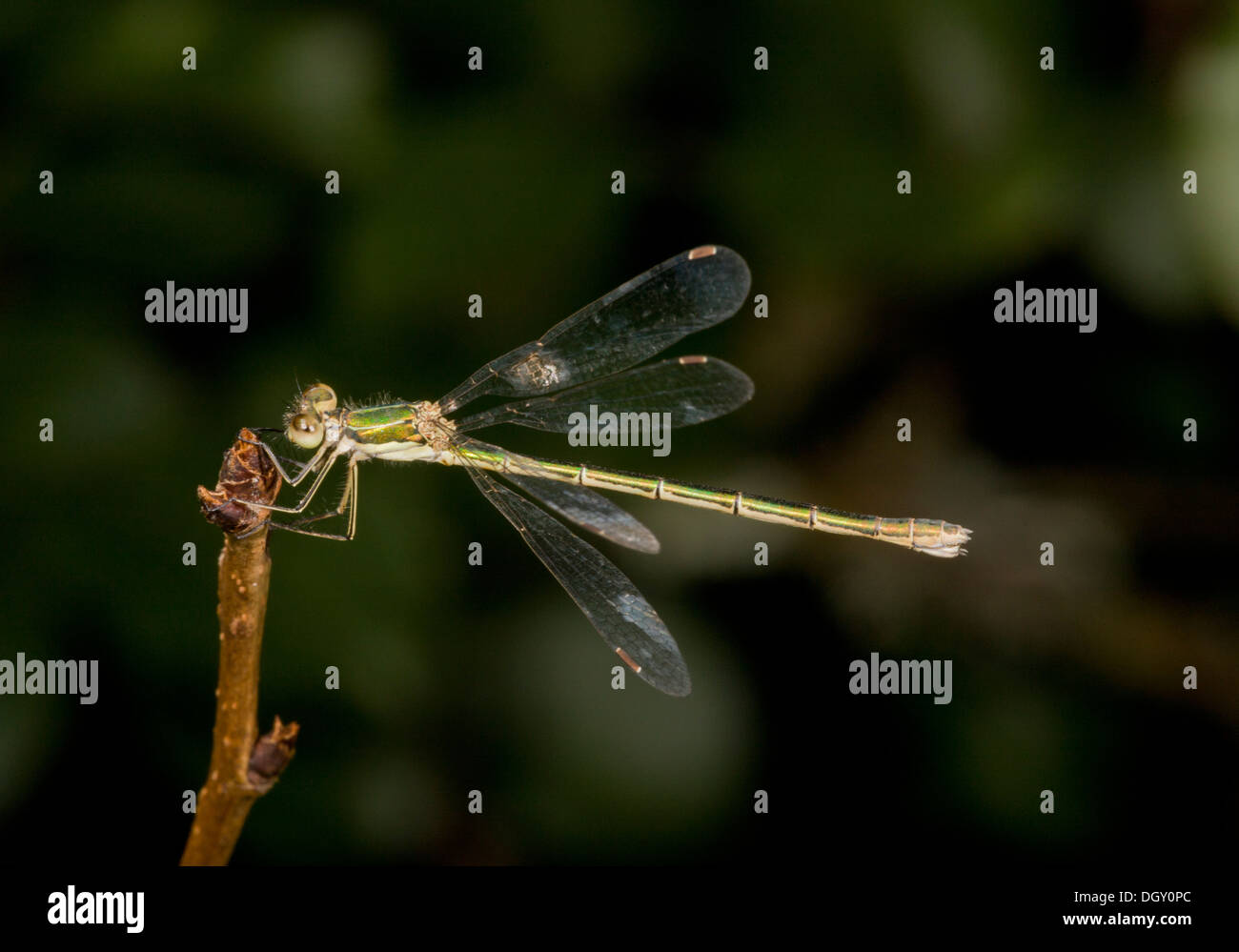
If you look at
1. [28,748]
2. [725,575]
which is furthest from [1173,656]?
[28,748]

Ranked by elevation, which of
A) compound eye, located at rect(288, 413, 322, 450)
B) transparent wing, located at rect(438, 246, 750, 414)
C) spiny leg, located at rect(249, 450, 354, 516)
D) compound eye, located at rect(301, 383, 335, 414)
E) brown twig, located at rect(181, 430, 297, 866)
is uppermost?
transparent wing, located at rect(438, 246, 750, 414)

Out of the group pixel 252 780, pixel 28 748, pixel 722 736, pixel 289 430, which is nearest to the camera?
pixel 252 780

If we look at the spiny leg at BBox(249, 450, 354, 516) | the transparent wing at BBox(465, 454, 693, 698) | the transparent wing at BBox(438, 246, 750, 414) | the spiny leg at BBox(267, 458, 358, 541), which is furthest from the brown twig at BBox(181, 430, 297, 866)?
the transparent wing at BBox(438, 246, 750, 414)

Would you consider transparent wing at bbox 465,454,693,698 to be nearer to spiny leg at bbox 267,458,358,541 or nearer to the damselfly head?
spiny leg at bbox 267,458,358,541

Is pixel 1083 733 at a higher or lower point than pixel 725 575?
lower

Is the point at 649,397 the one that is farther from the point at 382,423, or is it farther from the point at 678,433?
the point at 382,423

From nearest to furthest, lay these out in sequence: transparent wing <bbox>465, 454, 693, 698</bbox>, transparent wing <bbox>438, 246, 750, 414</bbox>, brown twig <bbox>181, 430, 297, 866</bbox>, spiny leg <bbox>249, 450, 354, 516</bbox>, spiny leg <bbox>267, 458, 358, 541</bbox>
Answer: brown twig <bbox>181, 430, 297, 866</bbox>
spiny leg <bbox>249, 450, 354, 516</bbox>
spiny leg <bbox>267, 458, 358, 541</bbox>
transparent wing <bbox>465, 454, 693, 698</bbox>
transparent wing <bbox>438, 246, 750, 414</bbox>

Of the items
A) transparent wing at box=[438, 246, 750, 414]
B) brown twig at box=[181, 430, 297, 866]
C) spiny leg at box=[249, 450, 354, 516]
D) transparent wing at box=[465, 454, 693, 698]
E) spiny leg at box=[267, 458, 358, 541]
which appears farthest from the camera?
transparent wing at box=[438, 246, 750, 414]

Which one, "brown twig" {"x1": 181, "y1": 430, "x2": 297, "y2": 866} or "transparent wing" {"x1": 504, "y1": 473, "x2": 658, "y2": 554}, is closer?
"brown twig" {"x1": 181, "y1": 430, "x2": 297, "y2": 866}

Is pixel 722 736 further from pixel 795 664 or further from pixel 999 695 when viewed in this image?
pixel 999 695
